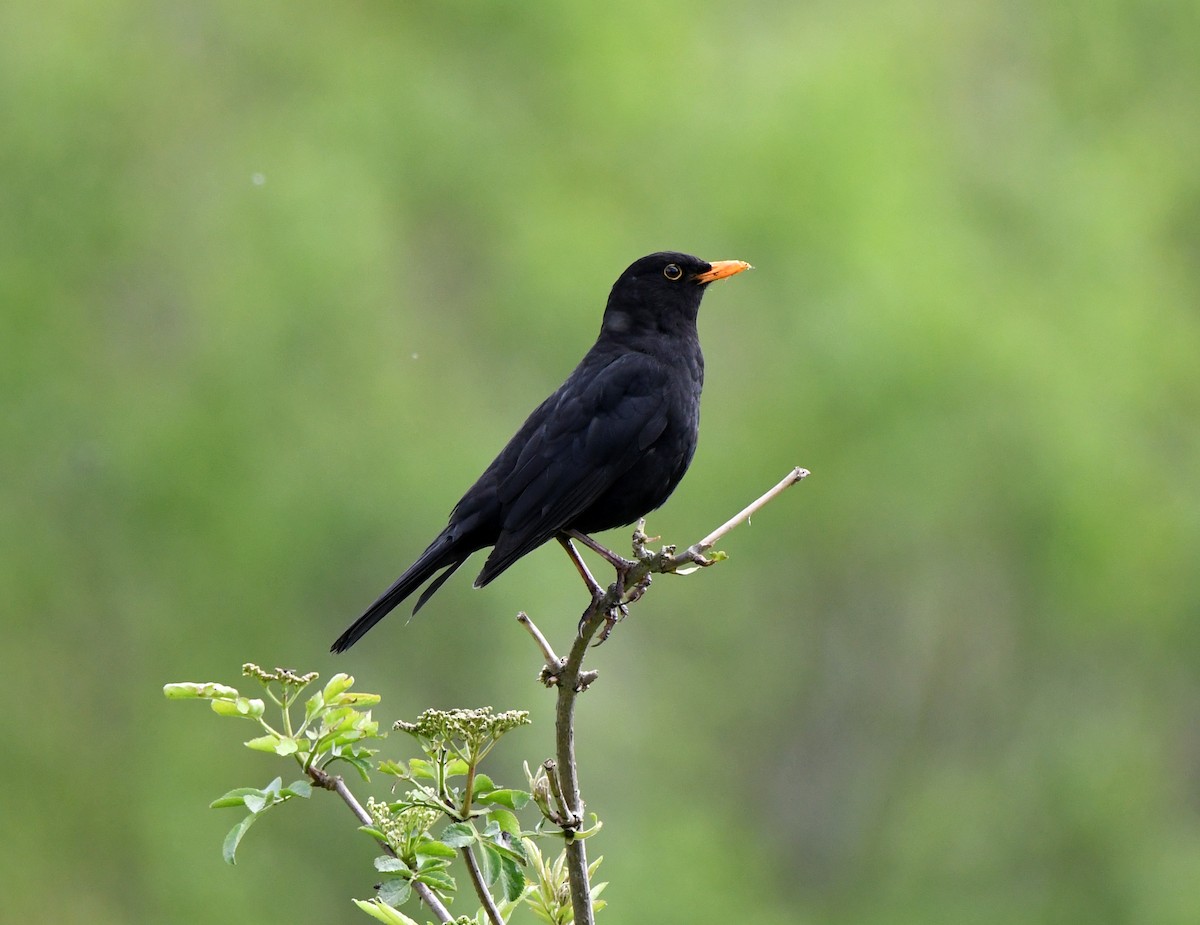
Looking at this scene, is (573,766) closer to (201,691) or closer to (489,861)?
(489,861)

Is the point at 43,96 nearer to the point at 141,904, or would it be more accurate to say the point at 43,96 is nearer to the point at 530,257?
the point at 530,257

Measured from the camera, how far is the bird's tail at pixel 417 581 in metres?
3.81

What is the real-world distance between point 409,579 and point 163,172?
41.7ft

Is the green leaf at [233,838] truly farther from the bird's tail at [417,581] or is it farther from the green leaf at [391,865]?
the bird's tail at [417,581]

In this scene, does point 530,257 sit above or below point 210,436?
above

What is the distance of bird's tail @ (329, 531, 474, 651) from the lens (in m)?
3.81

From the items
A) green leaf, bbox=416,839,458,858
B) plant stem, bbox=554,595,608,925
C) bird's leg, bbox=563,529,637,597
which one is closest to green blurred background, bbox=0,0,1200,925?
bird's leg, bbox=563,529,637,597

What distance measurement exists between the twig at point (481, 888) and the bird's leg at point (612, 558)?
2.34 ft

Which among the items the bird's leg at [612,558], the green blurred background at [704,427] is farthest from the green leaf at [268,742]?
the green blurred background at [704,427]

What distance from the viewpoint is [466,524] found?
4371mm

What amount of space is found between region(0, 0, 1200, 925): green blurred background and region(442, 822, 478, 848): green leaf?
11010mm

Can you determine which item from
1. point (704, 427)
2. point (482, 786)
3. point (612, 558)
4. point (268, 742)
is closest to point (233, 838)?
point (268, 742)

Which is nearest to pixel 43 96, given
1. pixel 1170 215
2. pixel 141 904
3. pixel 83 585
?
pixel 83 585

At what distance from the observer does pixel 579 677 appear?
267 centimetres
